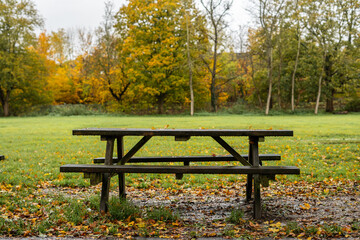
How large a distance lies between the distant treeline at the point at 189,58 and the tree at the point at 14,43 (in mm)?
122

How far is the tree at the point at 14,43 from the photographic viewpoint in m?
44.3

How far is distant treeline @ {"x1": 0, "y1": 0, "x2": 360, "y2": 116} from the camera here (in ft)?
135

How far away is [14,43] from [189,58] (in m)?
23.1

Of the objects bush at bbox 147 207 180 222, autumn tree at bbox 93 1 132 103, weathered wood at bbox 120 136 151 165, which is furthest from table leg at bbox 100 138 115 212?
autumn tree at bbox 93 1 132 103

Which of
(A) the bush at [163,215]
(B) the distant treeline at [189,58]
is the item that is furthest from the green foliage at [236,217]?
(B) the distant treeline at [189,58]

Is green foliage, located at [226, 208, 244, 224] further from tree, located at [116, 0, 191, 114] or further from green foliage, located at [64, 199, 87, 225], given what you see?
tree, located at [116, 0, 191, 114]

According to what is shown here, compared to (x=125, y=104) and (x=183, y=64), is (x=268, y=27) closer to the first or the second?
(x=183, y=64)

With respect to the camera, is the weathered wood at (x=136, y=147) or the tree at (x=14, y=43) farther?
the tree at (x=14, y=43)

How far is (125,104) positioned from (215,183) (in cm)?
3919

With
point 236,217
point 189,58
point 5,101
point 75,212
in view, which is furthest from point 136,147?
point 5,101

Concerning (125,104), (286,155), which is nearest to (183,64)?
(125,104)

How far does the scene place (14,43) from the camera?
45688 millimetres

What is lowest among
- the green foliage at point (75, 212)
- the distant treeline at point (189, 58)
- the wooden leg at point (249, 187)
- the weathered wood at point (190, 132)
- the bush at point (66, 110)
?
the green foliage at point (75, 212)

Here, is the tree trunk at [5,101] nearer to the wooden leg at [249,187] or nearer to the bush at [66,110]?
the bush at [66,110]
